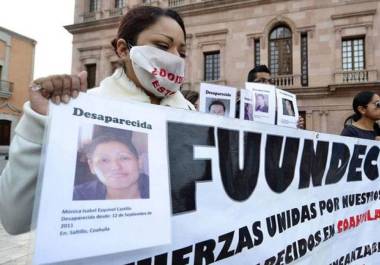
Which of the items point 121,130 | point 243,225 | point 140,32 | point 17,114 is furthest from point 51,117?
point 17,114

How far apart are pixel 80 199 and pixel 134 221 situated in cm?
17

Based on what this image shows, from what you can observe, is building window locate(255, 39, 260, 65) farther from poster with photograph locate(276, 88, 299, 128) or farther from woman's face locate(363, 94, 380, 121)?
poster with photograph locate(276, 88, 299, 128)

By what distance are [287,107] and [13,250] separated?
13.1 feet

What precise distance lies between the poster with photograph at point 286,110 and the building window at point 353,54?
1446 cm

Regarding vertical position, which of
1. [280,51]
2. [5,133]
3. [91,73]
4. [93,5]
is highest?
[93,5]

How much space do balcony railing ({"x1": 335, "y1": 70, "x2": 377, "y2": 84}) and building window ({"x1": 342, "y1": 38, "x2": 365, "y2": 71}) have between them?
428 mm

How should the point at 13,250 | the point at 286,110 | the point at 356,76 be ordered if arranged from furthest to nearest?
the point at 356,76
the point at 13,250
the point at 286,110

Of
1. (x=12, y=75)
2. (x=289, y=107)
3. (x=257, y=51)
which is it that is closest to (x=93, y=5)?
(x=12, y=75)

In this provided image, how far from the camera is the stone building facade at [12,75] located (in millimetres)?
23828

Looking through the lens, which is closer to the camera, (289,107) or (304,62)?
(289,107)

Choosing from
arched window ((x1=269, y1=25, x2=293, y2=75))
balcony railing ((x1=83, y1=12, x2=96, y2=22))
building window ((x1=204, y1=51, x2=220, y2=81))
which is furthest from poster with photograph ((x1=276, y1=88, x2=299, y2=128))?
balcony railing ((x1=83, y1=12, x2=96, y2=22))

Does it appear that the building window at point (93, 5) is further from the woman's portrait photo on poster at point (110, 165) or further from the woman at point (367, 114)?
the woman's portrait photo on poster at point (110, 165)

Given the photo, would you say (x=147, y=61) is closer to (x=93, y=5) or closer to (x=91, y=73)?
(x=91, y=73)

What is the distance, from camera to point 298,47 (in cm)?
1705
